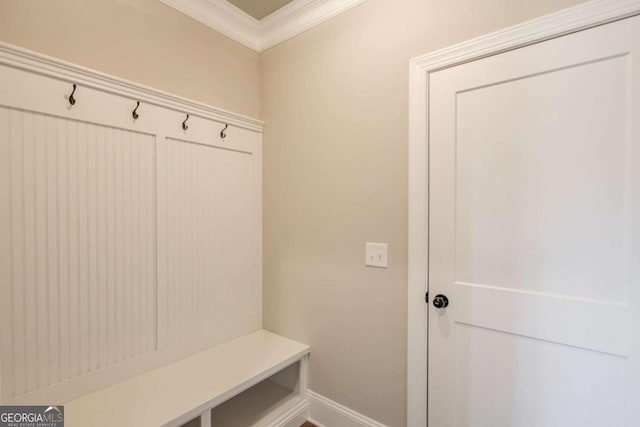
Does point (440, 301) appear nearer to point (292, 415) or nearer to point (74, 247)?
point (292, 415)

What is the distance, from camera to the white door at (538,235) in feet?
3.47

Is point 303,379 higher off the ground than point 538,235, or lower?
lower

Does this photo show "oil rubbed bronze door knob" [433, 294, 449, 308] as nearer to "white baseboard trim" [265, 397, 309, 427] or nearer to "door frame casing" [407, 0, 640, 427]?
"door frame casing" [407, 0, 640, 427]

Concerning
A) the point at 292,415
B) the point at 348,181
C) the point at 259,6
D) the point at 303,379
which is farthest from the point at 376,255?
the point at 259,6

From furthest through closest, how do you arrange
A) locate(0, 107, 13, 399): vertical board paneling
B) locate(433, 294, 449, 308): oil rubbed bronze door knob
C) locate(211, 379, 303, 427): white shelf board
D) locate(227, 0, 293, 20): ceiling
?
locate(227, 0, 293, 20): ceiling → locate(211, 379, 303, 427): white shelf board → locate(433, 294, 449, 308): oil rubbed bronze door knob → locate(0, 107, 13, 399): vertical board paneling

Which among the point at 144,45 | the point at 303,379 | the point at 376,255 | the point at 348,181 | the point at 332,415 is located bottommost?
the point at 332,415

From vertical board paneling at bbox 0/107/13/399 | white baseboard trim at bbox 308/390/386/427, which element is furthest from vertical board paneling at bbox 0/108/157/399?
white baseboard trim at bbox 308/390/386/427

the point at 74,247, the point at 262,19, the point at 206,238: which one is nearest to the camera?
the point at 74,247

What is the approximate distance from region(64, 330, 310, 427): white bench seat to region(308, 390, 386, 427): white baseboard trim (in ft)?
1.01

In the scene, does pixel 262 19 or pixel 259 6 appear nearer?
pixel 259 6

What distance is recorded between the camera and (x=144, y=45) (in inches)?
63.6

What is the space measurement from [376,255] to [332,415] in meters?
1.06

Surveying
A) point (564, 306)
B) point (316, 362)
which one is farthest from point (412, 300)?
point (316, 362)

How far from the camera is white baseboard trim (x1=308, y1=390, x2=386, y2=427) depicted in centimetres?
170
